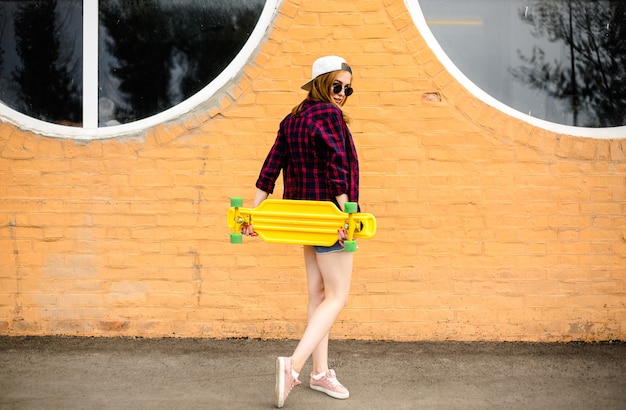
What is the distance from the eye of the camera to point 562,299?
495 cm

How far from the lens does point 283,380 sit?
144 inches

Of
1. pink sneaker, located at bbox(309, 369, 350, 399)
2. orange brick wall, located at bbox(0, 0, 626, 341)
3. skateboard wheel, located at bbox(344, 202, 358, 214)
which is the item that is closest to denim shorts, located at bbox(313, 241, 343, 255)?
skateboard wheel, located at bbox(344, 202, 358, 214)

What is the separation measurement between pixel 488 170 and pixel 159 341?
8.28 ft

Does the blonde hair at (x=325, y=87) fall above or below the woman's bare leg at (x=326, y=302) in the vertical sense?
above

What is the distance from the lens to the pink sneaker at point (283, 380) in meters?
3.64

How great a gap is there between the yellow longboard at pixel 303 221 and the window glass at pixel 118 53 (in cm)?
169

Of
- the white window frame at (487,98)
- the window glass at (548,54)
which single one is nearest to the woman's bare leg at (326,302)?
the white window frame at (487,98)

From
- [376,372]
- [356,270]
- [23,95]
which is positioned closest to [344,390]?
[376,372]

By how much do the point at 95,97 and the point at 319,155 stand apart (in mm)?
2186

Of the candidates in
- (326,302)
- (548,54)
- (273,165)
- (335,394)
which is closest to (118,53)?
(273,165)

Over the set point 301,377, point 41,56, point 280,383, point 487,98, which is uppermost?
point 41,56

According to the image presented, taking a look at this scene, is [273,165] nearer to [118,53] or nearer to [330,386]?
[330,386]

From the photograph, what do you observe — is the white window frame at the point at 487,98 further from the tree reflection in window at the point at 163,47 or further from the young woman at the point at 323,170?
the young woman at the point at 323,170

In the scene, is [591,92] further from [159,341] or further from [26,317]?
[26,317]
